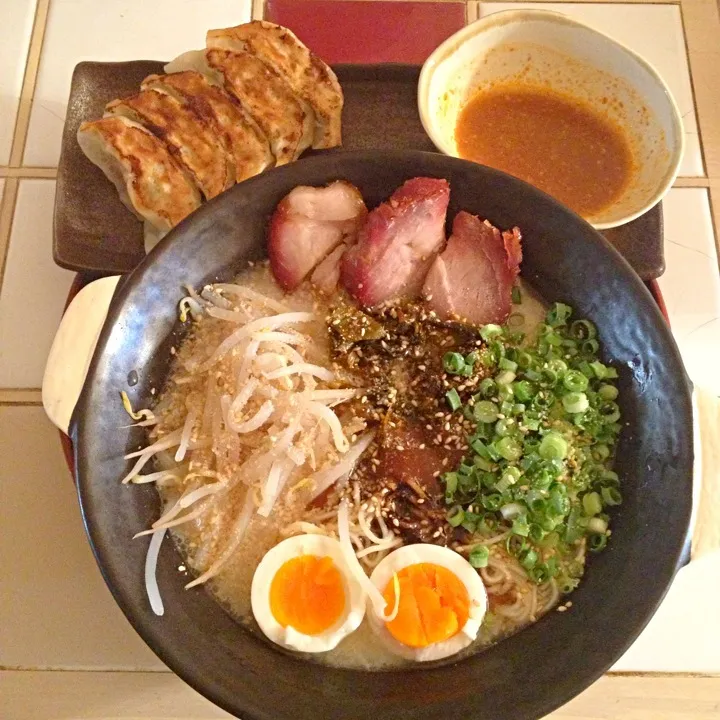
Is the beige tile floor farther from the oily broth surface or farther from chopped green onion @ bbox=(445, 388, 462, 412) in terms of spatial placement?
chopped green onion @ bbox=(445, 388, 462, 412)

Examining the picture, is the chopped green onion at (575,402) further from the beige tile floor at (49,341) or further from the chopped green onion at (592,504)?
the beige tile floor at (49,341)

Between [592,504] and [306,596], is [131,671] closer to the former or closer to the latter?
[306,596]

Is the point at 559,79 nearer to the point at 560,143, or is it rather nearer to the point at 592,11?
the point at 560,143

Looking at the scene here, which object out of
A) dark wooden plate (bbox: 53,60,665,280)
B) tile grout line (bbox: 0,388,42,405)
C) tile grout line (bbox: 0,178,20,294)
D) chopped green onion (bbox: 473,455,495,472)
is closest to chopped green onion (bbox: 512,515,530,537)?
chopped green onion (bbox: 473,455,495,472)

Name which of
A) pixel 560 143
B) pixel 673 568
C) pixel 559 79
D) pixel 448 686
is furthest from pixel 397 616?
pixel 559 79

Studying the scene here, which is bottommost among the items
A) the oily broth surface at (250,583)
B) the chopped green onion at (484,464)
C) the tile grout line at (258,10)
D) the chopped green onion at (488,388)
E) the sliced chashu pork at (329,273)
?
the oily broth surface at (250,583)

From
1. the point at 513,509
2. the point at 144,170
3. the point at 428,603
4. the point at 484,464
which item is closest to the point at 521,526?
the point at 513,509

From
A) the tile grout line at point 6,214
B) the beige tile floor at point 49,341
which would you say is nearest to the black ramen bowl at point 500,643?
the beige tile floor at point 49,341
